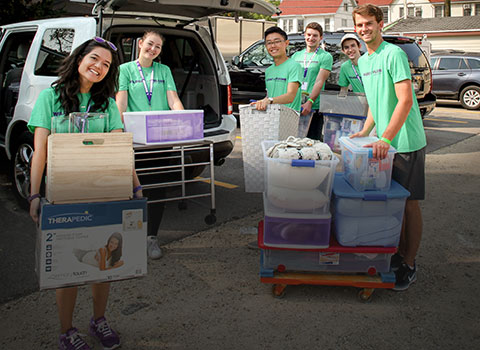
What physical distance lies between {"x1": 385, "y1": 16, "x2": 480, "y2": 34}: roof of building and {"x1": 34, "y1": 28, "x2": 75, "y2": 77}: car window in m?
30.4

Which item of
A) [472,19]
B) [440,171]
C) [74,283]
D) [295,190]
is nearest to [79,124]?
[74,283]

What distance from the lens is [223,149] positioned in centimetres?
524

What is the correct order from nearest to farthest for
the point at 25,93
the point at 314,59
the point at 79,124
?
the point at 79,124
the point at 25,93
the point at 314,59

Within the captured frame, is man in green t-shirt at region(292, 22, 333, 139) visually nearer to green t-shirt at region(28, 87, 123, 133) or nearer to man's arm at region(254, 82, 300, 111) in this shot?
man's arm at region(254, 82, 300, 111)

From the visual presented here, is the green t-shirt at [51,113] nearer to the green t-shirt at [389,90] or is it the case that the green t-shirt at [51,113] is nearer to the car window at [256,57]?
the green t-shirt at [389,90]

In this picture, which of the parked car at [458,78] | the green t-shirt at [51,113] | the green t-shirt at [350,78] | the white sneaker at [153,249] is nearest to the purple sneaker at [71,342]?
the green t-shirt at [51,113]

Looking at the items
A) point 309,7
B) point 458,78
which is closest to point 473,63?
point 458,78

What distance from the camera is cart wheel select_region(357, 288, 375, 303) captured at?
3312mm

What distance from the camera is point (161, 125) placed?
4.00m

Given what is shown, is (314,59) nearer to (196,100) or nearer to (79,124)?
(196,100)

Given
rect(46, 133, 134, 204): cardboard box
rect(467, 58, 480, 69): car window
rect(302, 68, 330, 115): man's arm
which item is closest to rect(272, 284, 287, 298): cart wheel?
rect(46, 133, 134, 204): cardboard box

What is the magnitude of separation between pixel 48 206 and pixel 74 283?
1.38ft

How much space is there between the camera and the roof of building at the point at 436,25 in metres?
32.7

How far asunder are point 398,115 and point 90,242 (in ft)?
6.98
